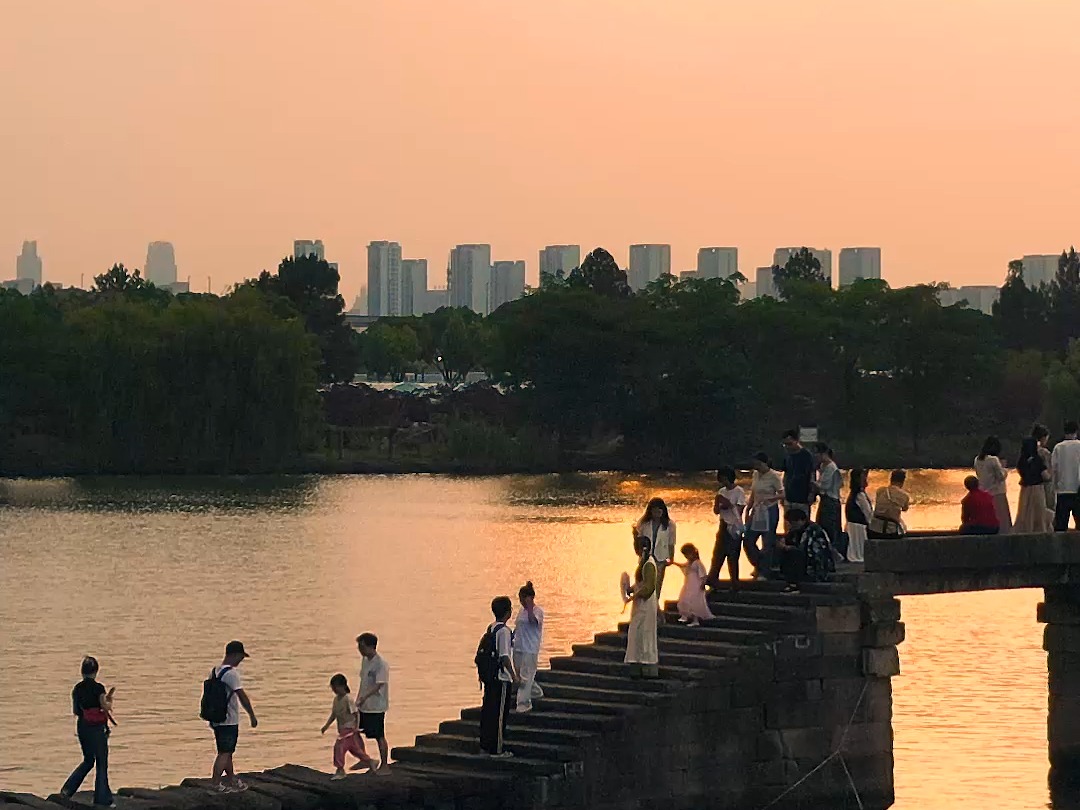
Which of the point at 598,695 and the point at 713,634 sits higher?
the point at 713,634

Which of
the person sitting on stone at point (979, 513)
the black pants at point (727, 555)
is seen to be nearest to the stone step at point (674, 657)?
the black pants at point (727, 555)

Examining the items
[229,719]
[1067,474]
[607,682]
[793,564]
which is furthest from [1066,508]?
[229,719]

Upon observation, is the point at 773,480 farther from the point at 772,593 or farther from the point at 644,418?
the point at 644,418

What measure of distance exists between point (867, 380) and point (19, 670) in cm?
11560

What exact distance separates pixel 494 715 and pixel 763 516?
246 inches

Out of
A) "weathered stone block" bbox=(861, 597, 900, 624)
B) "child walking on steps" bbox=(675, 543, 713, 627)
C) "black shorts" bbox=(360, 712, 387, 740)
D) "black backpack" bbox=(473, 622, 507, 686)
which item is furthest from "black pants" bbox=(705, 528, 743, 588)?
"black shorts" bbox=(360, 712, 387, 740)

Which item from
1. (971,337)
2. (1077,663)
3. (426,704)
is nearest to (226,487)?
(971,337)

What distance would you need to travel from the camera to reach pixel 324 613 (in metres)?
70.5

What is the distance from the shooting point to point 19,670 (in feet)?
181

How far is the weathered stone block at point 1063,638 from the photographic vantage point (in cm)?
3750

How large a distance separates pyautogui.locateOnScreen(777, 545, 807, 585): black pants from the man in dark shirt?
725 mm

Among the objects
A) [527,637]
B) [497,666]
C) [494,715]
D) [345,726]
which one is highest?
[527,637]

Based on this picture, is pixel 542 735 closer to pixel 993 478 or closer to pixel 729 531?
pixel 729 531

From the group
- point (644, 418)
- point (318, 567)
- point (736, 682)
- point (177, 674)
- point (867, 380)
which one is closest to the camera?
point (736, 682)
